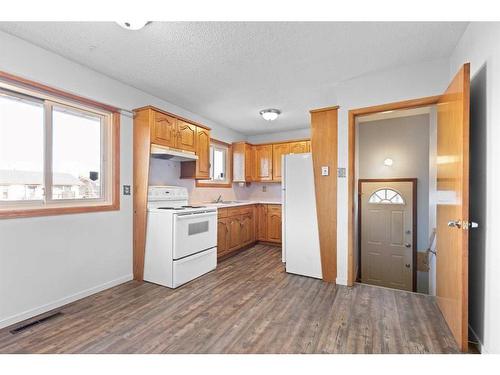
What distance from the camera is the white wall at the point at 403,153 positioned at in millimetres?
4125

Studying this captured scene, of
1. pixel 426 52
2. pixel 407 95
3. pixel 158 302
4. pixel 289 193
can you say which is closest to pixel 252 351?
pixel 158 302

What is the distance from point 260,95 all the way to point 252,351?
2.98 meters

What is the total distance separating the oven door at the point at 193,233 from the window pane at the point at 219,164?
5.46 ft

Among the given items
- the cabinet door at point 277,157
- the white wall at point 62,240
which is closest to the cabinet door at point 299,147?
the cabinet door at point 277,157

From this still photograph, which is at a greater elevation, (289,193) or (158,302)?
(289,193)

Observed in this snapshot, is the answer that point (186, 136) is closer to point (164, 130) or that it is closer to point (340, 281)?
point (164, 130)

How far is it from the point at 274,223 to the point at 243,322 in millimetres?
2793

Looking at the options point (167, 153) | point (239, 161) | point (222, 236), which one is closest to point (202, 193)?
point (222, 236)

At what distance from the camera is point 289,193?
10.9 feet

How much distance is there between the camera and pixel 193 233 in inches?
122

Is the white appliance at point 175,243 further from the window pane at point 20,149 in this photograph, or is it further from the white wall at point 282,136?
the white wall at point 282,136

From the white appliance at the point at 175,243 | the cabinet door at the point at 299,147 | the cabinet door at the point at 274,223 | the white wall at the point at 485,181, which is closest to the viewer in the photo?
the white wall at the point at 485,181

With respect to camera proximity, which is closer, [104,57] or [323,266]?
[104,57]
